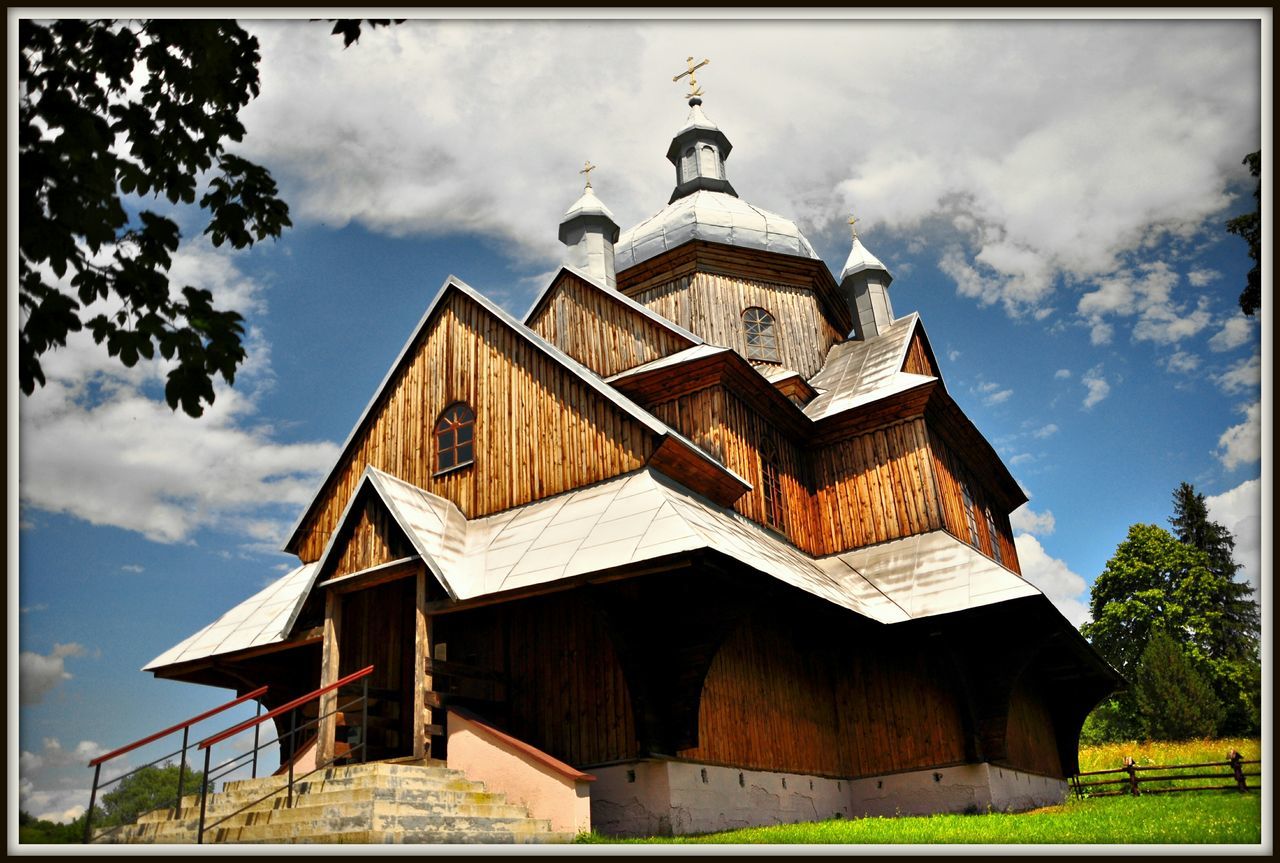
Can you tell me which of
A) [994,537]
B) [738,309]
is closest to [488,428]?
[738,309]

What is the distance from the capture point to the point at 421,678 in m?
11.5

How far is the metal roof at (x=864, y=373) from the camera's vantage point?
1911 cm

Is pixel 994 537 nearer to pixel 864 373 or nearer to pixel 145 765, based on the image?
pixel 864 373

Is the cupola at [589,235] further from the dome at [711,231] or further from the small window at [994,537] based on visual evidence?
the small window at [994,537]

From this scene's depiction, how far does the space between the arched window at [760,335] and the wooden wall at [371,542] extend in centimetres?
1016

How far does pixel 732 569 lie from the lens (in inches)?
449

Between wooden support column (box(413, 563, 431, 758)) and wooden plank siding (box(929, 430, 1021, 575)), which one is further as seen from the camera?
wooden plank siding (box(929, 430, 1021, 575))

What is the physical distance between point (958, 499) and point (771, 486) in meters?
4.35

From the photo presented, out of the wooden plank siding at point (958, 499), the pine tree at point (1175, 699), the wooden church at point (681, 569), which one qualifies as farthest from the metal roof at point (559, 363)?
the pine tree at point (1175, 699)

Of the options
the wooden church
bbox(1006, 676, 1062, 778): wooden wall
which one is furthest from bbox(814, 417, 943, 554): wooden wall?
bbox(1006, 676, 1062, 778): wooden wall

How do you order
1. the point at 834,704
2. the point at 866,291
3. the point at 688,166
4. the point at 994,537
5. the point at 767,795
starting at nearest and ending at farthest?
1. the point at 767,795
2. the point at 834,704
3. the point at 994,537
4. the point at 866,291
5. the point at 688,166

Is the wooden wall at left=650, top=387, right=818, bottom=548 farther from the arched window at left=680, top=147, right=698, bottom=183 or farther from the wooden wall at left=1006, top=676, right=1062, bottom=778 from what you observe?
the arched window at left=680, top=147, right=698, bottom=183

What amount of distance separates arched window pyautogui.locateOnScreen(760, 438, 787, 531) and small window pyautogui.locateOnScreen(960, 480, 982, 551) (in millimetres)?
4430

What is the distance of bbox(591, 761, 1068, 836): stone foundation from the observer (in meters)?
11.6
